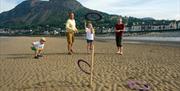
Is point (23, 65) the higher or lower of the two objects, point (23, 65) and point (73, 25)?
the lower

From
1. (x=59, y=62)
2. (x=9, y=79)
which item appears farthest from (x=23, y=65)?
(x=9, y=79)

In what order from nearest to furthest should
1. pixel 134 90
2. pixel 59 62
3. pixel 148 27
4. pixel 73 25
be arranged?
pixel 134 90 < pixel 59 62 < pixel 73 25 < pixel 148 27

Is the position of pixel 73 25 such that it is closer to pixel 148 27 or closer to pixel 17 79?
pixel 17 79

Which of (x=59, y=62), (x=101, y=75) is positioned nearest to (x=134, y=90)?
(x=101, y=75)

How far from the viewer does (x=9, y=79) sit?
1043cm

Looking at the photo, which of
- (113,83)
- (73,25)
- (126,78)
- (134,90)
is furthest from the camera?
(73,25)

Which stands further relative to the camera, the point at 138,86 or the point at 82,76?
the point at 82,76

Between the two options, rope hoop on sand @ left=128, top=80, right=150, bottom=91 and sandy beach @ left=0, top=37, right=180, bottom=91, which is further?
sandy beach @ left=0, top=37, right=180, bottom=91

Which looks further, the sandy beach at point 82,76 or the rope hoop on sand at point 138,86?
the sandy beach at point 82,76

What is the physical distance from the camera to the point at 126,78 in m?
10.1

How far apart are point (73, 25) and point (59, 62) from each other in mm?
3082

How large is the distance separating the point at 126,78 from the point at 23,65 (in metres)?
4.61

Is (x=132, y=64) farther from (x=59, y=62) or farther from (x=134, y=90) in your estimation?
(x=134, y=90)

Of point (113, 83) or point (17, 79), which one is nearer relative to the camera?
point (113, 83)
